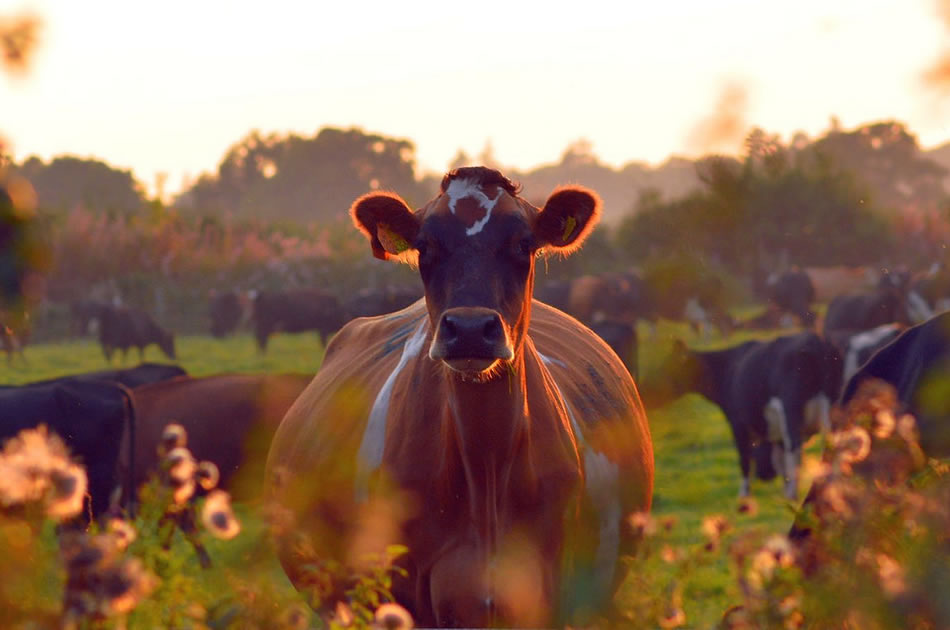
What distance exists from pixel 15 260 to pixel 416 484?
8.47ft

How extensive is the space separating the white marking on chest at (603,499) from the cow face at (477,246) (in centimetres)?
56

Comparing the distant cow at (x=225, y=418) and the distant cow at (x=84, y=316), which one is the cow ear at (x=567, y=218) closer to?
the distant cow at (x=225, y=418)

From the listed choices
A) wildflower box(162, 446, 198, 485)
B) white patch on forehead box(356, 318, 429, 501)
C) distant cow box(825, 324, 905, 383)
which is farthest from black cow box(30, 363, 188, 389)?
wildflower box(162, 446, 198, 485)

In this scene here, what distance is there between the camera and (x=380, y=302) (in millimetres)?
29438

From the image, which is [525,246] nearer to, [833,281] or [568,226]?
[568,226]

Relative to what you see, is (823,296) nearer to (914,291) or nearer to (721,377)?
→ (914,291)

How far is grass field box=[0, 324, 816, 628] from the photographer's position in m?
1.99

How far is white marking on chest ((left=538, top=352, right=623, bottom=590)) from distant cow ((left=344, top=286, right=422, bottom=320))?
24.1 m

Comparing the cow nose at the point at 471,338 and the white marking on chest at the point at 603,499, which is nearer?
the cow nose at the point at 471,338

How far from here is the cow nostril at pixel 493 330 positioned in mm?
3398

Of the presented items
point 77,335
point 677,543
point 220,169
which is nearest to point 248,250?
point 77,335

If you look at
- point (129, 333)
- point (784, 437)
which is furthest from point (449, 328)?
point (129, 333)

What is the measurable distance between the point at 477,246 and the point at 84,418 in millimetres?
6186

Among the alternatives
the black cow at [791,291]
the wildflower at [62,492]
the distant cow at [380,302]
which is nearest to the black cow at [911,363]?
the wildflower at [62,492]
